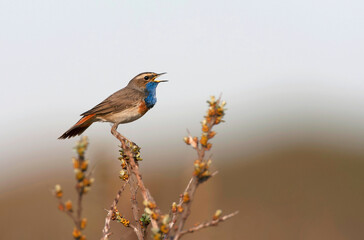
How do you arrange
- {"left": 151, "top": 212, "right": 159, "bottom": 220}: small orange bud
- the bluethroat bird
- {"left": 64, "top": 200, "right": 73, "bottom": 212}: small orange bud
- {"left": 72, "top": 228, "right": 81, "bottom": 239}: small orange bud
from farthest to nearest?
the bluethroat bird, {"left": 151, "top": 212, "right": 159, "bottom": 220}: small orange bud, {"left": 72, "top": 228, "right": 81, "bottom": 239}: small orange bud, {"left": 64, "top": 200, "right": 73, "bottom": 212}: small orange bud

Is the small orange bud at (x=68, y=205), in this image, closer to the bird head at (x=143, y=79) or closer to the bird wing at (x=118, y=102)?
the bird wing at (x=118, y=102)

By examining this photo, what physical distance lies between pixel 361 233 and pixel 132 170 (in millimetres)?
9749

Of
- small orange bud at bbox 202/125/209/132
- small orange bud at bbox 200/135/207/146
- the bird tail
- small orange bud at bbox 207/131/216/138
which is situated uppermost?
the bird tail

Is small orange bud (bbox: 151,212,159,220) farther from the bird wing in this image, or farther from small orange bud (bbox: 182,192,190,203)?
the bird wing

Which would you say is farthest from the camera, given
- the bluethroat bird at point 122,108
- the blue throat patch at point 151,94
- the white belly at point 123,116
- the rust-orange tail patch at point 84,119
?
the blue throat patch at point 151,94

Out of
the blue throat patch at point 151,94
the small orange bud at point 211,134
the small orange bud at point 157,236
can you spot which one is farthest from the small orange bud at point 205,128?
the blue throat patch at point 151,94

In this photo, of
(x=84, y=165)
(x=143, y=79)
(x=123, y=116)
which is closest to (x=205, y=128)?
(x=84, y=165)

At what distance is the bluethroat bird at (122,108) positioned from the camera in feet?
27.3

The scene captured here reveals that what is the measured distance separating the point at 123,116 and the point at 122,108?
14cm

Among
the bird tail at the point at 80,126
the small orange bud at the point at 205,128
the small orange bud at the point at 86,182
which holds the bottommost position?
the small orange bud at the point at 86,182

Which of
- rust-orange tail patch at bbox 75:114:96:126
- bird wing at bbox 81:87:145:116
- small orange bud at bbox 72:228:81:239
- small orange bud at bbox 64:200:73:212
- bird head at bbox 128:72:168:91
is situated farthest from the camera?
bird head at bbox 128:72:168:91

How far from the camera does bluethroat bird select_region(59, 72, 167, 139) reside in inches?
328

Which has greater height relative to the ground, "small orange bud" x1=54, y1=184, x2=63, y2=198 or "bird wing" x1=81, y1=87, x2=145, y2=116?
"bird wing" x1=81, y1=87, x2=145, y2=116

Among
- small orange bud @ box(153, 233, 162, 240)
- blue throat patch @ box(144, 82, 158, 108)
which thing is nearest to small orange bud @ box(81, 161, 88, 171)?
small orange bud @ box(153, 233, 162, 240)
